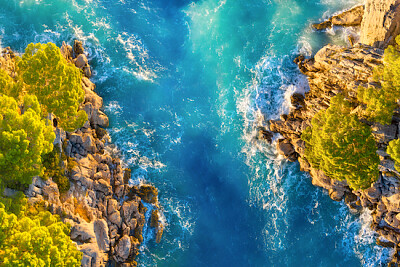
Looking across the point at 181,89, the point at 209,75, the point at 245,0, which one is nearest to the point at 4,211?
the point at 181,89

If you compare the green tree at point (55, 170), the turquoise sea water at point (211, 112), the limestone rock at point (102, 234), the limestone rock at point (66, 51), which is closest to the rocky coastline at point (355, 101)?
the turquoise sea water at point (211, 112)

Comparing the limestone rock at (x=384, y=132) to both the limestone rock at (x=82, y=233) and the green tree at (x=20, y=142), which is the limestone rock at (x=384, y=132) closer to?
the limestone rock at (x=82, y=233)

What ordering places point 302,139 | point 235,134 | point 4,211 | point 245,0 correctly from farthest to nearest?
point 245,0 < point 235,134 < point 302,139 < point 4,211

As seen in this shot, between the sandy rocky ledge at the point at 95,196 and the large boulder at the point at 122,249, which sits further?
the large boulder at the point at 122,249

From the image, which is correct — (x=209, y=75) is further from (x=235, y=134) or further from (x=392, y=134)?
(x=392, y=134)

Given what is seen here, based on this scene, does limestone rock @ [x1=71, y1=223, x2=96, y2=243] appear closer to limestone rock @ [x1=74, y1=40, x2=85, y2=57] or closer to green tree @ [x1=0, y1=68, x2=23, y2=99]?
green tree @ [x1=0, y1=68, x2=23, y2=99]

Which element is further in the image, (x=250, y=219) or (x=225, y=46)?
(x=225, y=46)

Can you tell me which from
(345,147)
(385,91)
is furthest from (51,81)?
(385,91)
